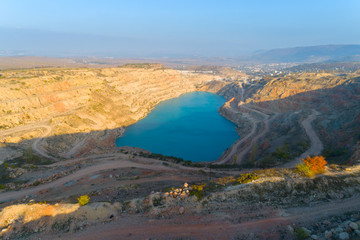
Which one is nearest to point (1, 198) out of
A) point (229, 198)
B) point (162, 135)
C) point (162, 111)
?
point (229, 198)

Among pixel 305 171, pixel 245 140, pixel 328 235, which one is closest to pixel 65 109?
pixel 245 140

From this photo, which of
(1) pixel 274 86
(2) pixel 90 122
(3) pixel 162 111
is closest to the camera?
(2) pixel 90 122

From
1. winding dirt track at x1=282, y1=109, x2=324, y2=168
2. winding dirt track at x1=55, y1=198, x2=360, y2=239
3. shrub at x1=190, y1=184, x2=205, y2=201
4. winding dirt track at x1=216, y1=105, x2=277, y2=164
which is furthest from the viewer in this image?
winding dirt track at x1=216, y1=105, x2=277, y2=164

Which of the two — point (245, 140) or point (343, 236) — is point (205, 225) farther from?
point (245, 140)

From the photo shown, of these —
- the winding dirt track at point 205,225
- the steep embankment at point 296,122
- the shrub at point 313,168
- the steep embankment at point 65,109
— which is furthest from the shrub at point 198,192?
the steep embankment at point 65,109

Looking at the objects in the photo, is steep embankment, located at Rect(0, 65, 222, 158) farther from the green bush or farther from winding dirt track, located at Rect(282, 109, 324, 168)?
the green bush

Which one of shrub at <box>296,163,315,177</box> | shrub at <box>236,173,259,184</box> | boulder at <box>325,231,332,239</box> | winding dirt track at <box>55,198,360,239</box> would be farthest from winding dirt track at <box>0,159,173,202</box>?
boulder at <box>325,231,332,239</box>

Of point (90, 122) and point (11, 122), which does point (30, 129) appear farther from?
point (90, 122)
